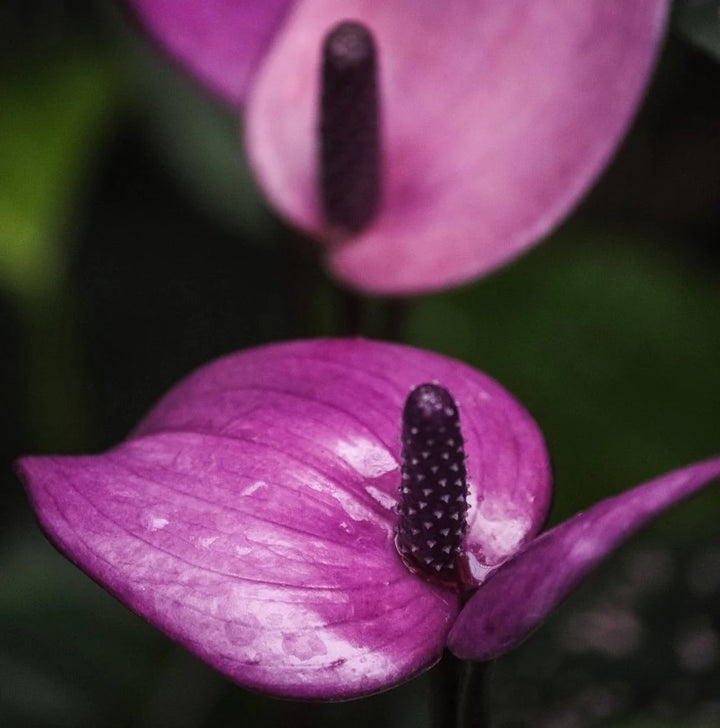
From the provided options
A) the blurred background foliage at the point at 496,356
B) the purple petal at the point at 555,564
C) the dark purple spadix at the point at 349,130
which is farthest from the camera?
the blurred background foliage at the point at 496,356

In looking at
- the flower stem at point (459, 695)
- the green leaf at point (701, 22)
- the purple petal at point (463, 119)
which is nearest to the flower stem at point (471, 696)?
the flower stem at point (459, 695)

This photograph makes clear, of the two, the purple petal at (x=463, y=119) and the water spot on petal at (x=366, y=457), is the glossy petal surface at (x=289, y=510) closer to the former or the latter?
the water spot on petal at (x=366, y=457)

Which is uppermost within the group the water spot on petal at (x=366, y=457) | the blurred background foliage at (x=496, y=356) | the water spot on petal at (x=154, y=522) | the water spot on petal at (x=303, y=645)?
the water spot on petal at (x=154, y=522)

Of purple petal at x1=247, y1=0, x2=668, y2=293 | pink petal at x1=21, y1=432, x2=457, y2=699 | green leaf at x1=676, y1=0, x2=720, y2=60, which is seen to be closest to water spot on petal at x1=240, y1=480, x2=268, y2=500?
pink petal at x1=21, y1=432, x2=457, y2=699

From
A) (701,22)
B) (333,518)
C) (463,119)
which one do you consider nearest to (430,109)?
(463,119)

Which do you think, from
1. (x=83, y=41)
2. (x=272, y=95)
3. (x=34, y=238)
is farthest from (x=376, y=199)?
(x=83, y=41)

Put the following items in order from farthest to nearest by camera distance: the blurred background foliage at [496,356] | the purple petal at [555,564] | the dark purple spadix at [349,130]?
→ the blurred background foliage at [496,356]
the dark purple spadix at [349,130]
the purple petal at [555,564]

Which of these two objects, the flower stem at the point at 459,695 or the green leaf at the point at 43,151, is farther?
the green leaf at the point at 43,151
